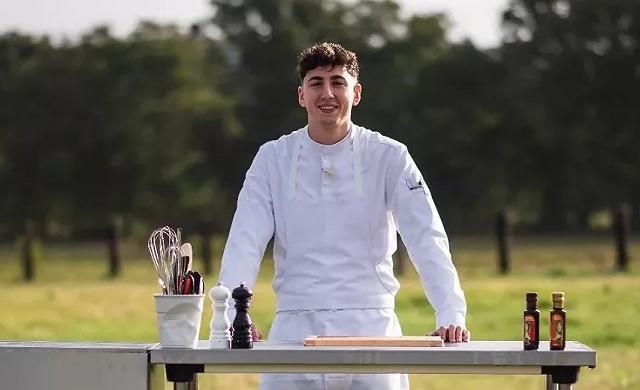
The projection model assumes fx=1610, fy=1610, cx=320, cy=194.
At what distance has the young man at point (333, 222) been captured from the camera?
523cm

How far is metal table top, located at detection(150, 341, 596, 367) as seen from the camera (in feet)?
15.4

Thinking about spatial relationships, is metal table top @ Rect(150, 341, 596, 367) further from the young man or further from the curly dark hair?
the curly dark hair

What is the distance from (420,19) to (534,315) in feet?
199

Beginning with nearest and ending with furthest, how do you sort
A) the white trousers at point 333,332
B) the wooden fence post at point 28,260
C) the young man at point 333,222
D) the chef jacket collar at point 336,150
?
the white trousers at point 333,332, the young man at point 333,222, the chef jacket collar at point 336,150, the wooden fence post at point 28,260

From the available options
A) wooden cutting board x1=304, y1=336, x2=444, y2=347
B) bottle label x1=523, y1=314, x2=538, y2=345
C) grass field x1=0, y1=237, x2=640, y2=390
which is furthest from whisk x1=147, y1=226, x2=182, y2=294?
grass field x1=0, y1=237, x2=640, y2=390

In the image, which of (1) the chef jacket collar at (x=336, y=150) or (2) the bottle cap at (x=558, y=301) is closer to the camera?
(2) the bottle cap at (x=558, y=301)

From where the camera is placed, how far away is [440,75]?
57.7 meters

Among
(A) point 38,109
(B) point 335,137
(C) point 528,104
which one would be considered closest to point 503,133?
(C) point 528,104

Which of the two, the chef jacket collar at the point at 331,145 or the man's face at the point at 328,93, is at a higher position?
the man's face at the point at 328,93

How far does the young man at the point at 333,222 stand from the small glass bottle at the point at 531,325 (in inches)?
12.8

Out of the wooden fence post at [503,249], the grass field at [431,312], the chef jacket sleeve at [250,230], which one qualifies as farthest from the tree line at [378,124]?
the chef jacket sleeve at [250,230]

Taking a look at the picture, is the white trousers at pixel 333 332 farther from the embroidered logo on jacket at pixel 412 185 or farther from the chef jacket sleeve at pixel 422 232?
the embroidered logo on jacket at pixel 412 185

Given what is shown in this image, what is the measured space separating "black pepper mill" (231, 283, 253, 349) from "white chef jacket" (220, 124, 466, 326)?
0.38 metres

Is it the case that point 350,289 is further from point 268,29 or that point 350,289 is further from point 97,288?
point 268,29
